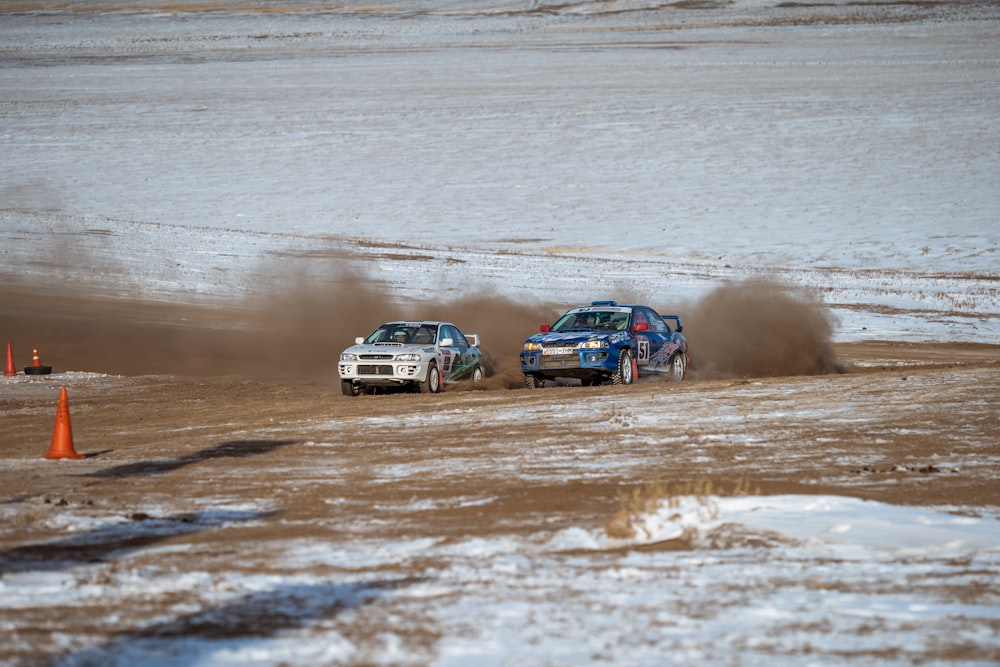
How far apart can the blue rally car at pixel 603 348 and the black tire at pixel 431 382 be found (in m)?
1.43

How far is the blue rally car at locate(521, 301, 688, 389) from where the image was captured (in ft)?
67.1

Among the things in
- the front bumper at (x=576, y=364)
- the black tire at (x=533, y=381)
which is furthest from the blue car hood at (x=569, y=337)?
the black tire at (x=533, y=381)

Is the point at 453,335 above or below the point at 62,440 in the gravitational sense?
above

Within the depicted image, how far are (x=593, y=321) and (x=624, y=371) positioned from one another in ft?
3.99

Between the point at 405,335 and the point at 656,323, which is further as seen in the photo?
the point at 656,323

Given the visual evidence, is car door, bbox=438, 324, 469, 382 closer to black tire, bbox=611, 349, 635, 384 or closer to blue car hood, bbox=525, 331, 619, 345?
blue car hood, bbox=525, 331, 619, 345

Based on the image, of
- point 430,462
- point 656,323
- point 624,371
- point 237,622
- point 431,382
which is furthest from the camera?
point 656,323

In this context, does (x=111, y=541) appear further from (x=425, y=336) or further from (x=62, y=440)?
(x=425, y=336)

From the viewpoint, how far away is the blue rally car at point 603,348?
20453 millimetres

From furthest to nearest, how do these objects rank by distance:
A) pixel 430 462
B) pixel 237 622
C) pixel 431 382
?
pixel 431 382 < pixel 430 462 < pixel 237 622

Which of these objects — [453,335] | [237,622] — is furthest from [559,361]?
[237,622]

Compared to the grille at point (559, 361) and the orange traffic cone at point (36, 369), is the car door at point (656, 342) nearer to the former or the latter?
the grille at point (559, 361)

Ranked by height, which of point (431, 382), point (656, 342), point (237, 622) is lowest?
point (237, 622)

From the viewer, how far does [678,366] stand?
896 inches
